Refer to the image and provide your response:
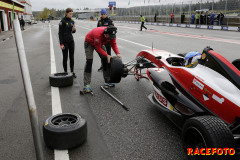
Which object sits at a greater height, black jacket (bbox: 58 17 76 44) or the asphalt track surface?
black jacket (bbox: 58 17 76 44)

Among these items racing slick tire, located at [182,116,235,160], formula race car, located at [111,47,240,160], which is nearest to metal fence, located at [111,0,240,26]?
formula race car, located at [111,47,240,160]

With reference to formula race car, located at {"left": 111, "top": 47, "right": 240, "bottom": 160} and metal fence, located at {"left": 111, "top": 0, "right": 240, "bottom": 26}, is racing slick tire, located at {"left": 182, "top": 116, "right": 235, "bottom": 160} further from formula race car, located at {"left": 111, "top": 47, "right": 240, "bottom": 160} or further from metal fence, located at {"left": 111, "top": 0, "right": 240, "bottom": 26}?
metal fence, located at {"left": 111, "top": 0, "right": 240, "bottom": 26}

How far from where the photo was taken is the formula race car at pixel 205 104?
2234 millimetres

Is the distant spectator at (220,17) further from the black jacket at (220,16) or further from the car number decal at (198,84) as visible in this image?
the car number decal at (198,84)

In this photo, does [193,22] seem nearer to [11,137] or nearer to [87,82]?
[87,82]

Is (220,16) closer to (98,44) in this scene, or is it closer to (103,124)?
(98,44)

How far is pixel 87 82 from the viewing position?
17.3 ft

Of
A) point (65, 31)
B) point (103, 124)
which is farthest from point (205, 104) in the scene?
point (65, 31)

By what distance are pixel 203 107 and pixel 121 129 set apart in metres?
1.29

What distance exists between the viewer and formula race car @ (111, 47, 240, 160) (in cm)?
223

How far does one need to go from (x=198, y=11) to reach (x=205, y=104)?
32102 millimetres

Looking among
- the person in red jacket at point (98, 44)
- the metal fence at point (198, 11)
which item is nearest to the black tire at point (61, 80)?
the person in red jacket at point (98, 44)

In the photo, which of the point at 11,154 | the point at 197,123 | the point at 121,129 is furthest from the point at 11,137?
the point at 197,123

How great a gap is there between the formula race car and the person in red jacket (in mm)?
1402
